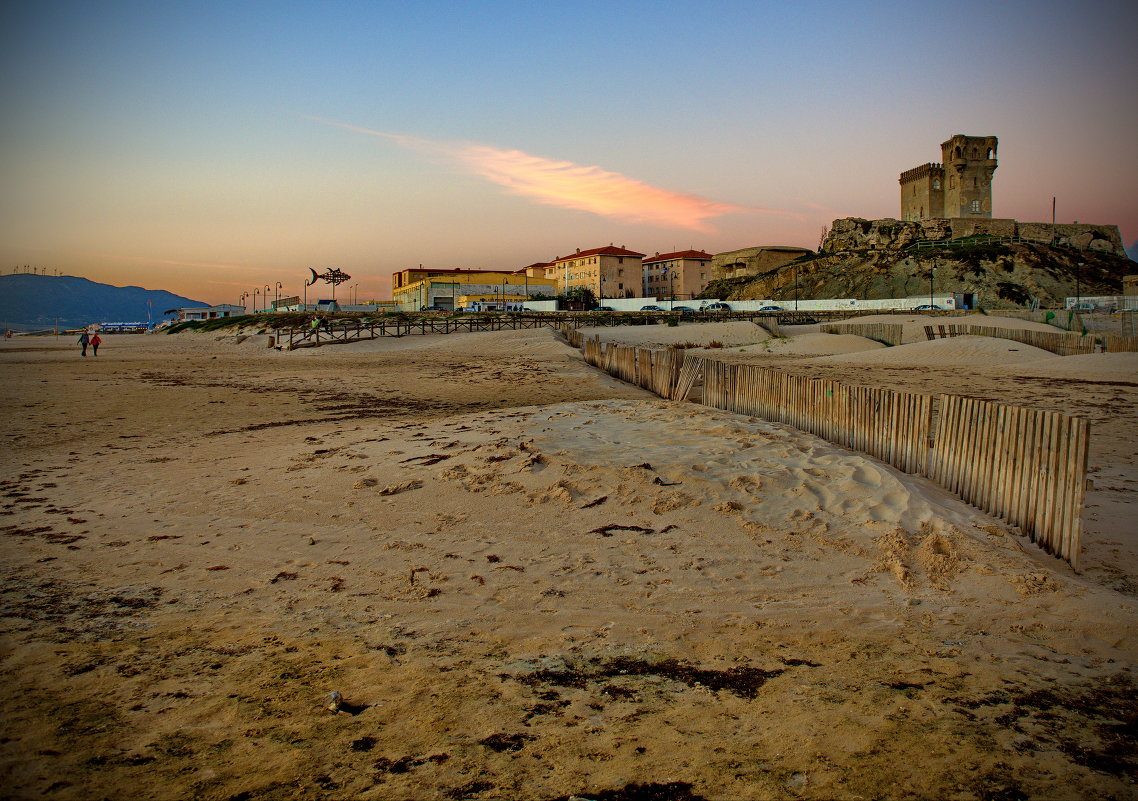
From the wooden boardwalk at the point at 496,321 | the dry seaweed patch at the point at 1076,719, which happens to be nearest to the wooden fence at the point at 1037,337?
the wooden boardwalk at the point at 496,321

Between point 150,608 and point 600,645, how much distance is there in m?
3.01

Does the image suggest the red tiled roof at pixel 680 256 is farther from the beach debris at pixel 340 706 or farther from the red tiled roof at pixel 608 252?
the beach debris at pixel 340 706

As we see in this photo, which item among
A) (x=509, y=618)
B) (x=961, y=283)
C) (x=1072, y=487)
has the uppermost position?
(x=961, y=283)

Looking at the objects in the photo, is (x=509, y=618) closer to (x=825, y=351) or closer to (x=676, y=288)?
(x=825, y=351)

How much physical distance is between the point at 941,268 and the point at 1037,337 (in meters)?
55.1

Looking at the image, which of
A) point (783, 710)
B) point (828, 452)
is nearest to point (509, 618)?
point (783, 710)

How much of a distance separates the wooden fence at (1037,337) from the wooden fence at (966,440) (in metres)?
21.9

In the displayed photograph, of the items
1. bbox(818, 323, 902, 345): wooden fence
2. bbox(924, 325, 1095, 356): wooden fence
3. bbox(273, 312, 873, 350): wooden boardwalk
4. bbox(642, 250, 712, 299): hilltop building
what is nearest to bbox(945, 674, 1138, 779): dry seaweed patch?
bbox(924, 325, 1095, 356): wooden fence

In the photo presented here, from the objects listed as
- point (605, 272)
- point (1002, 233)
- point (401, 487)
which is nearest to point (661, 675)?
point (401, 487)

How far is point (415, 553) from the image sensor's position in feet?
17.5

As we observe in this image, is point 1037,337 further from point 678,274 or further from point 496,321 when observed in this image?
point 678,274

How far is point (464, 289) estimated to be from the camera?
294 feet

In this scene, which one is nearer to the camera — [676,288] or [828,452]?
[828,452]

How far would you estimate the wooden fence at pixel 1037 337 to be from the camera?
82.8ft
